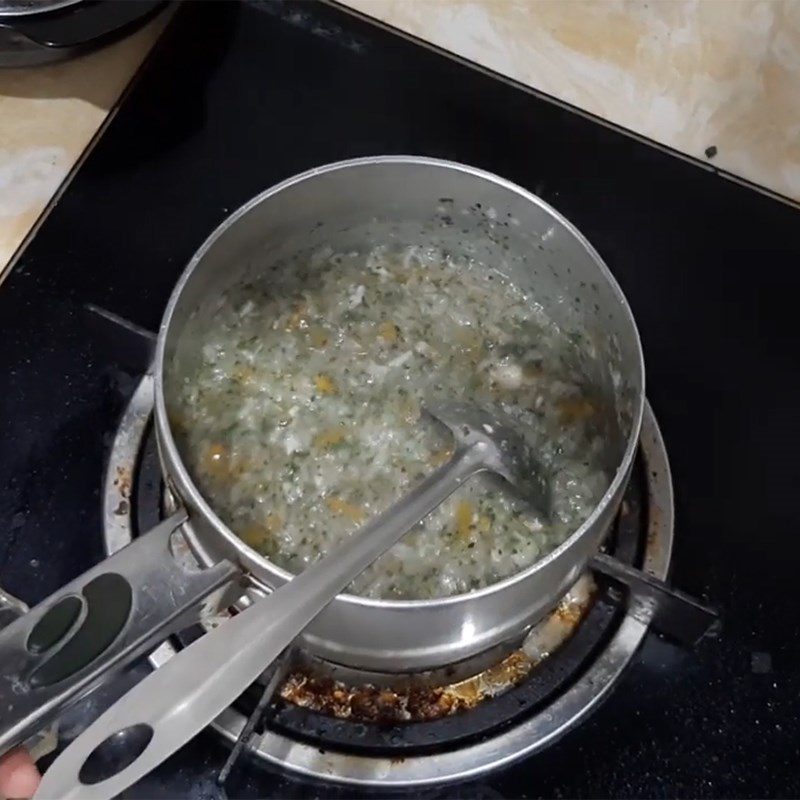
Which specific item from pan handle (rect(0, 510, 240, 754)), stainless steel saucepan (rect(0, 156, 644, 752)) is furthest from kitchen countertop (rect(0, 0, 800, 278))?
pan handle (rect(0, 510, 240, 754))

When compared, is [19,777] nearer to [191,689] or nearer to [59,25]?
[191,689]

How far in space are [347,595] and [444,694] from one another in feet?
0.48

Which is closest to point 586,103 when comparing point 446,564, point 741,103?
point 741,103

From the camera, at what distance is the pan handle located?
47 centimetres

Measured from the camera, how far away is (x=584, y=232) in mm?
747

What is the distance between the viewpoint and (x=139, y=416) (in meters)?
0.67

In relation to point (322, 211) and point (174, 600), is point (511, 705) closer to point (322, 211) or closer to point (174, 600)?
point (174, 600)

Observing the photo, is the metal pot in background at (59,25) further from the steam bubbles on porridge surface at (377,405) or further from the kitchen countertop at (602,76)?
the steam bubbles on porridge surface at (377,405)

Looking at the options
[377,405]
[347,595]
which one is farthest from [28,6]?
[347,595]

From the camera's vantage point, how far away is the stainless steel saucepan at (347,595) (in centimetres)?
48

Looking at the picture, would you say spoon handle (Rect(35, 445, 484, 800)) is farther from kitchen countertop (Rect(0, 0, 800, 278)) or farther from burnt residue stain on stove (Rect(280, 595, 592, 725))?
kitchen countertop (Rect(0, 0, 800, 278))

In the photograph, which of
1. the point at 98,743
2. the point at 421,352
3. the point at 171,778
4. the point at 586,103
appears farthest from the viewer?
the point at 586,103

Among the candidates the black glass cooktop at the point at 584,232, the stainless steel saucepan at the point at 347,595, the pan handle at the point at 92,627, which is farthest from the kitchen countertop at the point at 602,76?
the pan handle at the point at 92,627

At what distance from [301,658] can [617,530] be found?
0.69 feet
